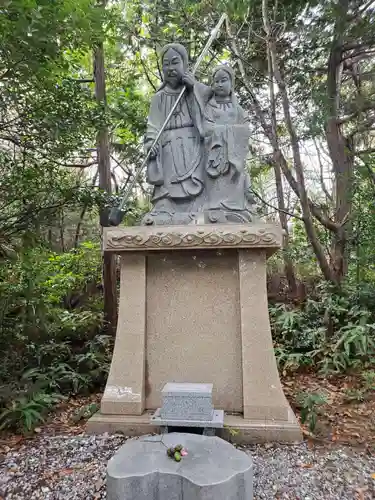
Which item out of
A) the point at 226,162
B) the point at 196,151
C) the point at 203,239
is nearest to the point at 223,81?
the point at 196,151

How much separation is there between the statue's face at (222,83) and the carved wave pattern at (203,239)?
67.9 inches

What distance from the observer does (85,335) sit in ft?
23.8

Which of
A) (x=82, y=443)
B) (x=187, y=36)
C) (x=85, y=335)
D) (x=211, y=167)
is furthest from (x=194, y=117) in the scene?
(x=187, y=36)

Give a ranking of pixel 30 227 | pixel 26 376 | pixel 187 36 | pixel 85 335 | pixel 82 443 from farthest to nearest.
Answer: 1. pixel 187 36
2. pixel 85 335
3. pixel 30 227
4. pixel 26 376
5. pixel 82 443

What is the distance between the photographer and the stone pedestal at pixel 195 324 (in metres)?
3.62

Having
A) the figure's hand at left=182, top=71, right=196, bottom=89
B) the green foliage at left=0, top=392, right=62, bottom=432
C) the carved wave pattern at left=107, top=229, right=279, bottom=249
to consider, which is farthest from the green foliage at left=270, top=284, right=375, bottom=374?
the figure's hand at left=182, top=71, right=196, bottom=89

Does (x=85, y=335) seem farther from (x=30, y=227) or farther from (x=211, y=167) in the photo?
(x=211, y=167)

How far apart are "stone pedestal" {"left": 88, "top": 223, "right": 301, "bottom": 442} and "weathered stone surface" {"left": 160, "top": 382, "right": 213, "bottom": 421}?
437mm

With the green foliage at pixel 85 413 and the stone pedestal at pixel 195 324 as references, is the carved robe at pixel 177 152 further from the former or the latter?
the green foliage at pixel 85 413

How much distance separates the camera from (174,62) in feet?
14.2

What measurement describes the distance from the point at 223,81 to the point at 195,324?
2.65 metres

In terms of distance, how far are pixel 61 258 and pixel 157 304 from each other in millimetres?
5737

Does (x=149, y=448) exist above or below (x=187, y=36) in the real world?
below

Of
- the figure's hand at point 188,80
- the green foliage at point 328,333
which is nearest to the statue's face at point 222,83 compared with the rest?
the figure's hand at point 188,80
